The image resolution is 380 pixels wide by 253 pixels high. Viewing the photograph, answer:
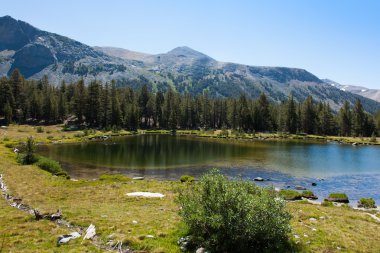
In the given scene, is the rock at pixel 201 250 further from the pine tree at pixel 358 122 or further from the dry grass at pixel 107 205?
the pine tree at pixel 358 122

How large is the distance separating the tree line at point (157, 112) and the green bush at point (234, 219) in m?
126

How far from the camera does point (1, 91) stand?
13262cm

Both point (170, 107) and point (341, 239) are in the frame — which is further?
point (170, 107)

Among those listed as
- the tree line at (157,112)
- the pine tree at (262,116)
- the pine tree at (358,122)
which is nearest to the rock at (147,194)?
the tree line at (157,112)

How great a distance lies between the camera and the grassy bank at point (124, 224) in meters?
17.0

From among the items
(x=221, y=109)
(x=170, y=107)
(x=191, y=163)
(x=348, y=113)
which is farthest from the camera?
(x=221, y=109)

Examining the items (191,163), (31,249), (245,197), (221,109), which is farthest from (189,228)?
(221,109)

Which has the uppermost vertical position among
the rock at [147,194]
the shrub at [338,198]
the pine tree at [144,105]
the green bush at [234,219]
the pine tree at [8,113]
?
the pine tree at [144,105]

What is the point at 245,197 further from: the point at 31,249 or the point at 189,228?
the point at 31,249

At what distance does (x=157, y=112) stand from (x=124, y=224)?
513 feet

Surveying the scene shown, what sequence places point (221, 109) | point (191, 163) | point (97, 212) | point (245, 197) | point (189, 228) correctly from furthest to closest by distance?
point (221, 109) < point (191, 163) < point (97, 212) < point (189, 228) < point (245, 197)

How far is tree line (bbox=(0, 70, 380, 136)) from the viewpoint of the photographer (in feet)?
460

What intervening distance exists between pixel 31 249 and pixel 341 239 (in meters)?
18.1

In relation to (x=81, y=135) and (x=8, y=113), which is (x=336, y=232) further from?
(x=8, y=113)
